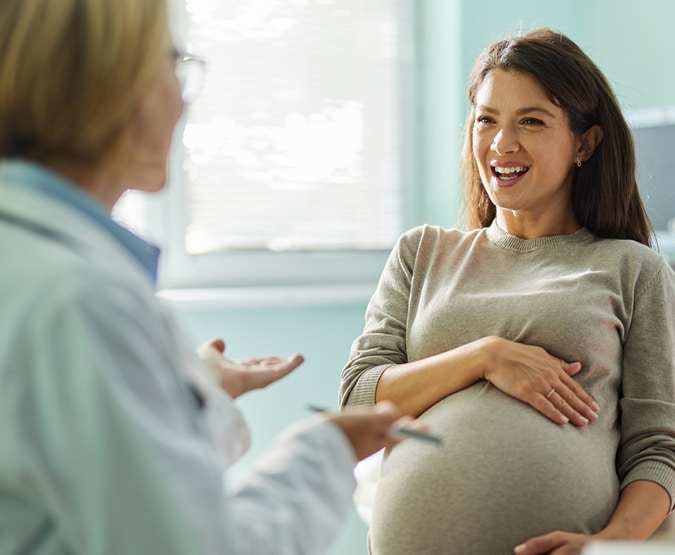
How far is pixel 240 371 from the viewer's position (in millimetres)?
1131

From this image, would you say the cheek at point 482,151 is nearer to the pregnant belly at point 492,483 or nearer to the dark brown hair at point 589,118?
the dark brown hair at point 589,118

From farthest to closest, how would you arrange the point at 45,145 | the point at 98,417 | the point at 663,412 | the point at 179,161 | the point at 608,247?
1. the point at 179,161
2. the point at 608,247
3. the point at 663,412
4. the point at 45,145
5. the point at 98,417

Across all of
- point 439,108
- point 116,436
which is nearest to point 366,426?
point 116,436

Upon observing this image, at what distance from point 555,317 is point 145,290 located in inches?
37.2

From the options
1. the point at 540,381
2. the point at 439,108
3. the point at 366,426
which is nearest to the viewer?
the point at 366,426

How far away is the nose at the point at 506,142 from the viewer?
1.59m

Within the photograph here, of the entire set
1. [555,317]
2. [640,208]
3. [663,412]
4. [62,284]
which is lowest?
[663,412]

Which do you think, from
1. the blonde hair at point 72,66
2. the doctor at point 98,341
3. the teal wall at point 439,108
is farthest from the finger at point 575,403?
the teal wall at point 439,108

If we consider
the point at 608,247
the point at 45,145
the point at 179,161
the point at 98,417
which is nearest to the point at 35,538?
the point at 98,417

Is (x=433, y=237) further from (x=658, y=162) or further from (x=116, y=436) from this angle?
(x=658, y=162)

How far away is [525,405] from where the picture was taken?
4.66ft

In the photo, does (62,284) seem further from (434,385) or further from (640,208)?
(640,208)

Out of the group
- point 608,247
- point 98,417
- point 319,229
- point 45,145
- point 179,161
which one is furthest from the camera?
point 319,229

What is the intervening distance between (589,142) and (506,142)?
0.18 meters
